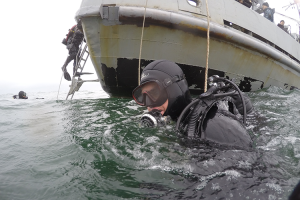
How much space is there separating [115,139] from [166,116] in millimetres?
651

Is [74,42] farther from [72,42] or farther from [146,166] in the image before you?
[146,166]

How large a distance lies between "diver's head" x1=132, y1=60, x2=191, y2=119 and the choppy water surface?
1.07 ft

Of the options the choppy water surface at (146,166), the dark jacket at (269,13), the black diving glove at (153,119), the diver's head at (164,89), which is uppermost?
the dark jacket at (269,13)

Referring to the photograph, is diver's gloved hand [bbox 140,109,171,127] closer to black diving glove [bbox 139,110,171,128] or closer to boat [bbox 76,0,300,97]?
black diving glove [bbox 139,110,171,128]

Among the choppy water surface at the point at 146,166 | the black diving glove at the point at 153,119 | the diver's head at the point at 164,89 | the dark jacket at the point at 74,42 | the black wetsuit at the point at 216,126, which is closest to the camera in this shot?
the choppy water surface at the point at 146,166

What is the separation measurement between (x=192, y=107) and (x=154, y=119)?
0.42m

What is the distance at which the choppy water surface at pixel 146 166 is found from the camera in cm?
132

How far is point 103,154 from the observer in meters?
1.95

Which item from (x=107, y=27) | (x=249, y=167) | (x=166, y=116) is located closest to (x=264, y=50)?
(x=107, y=27)

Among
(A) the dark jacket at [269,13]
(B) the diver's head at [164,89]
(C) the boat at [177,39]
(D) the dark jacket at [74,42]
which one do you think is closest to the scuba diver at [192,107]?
(B) the diver's head at [164,89]

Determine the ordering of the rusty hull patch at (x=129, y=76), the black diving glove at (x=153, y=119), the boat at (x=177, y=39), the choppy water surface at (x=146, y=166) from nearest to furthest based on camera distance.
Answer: the choppy water surface at (x=146, y=166) < the black diving glove at (x=153, y=119) < the boat at (x=177, y=39) < the rusty hull patch at (x=129, y=76)

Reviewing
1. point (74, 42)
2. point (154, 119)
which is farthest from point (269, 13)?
point (154, 119)

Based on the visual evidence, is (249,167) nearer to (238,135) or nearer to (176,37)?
(238,135)

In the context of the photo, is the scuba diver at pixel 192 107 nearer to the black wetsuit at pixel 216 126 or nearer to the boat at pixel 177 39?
the black wetsuit at pixel 216 126
